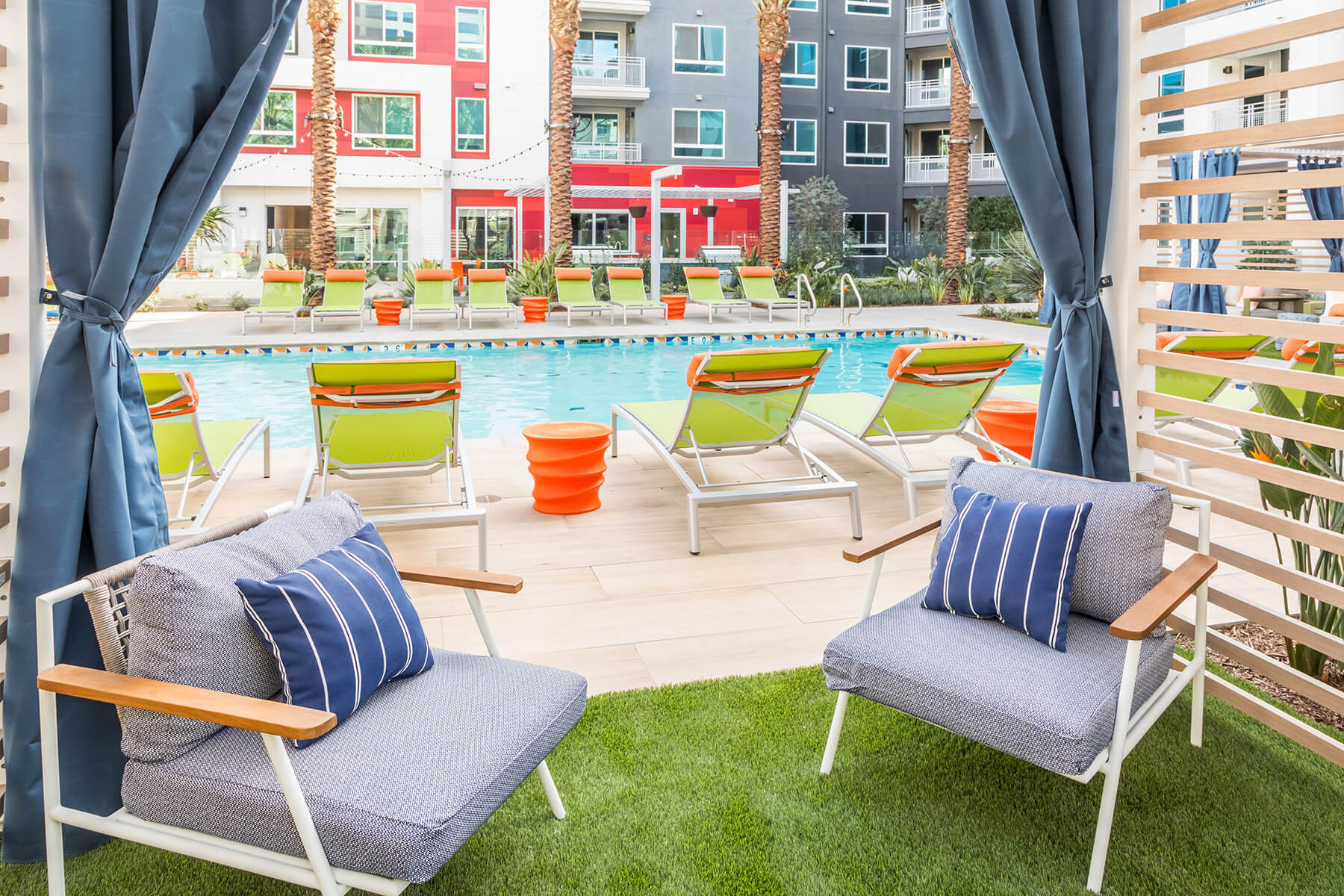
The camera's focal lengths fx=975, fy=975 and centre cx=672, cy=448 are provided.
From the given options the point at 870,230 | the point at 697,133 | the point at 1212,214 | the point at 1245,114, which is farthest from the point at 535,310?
the point at 870,230

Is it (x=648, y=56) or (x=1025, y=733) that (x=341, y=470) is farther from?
(x=648, y=56)

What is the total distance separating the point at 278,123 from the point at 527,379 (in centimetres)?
1266

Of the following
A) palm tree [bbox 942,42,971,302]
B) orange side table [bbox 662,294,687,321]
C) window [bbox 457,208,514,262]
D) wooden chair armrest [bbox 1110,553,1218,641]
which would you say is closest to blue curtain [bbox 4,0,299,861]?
wooden chair armrest [bbox 1110,553,1218,641]

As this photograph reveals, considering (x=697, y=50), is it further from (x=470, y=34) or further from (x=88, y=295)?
(x=88, y=295)

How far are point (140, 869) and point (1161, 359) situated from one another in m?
3.12

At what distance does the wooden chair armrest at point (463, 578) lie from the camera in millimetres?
2295

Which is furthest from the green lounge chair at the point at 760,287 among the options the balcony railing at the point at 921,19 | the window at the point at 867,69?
the balcony railing at the point at 921,19

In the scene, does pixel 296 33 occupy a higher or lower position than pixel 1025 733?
higher

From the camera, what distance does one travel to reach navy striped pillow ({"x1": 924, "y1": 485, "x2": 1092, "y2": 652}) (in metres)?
2.42

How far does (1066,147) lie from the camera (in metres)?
3.00

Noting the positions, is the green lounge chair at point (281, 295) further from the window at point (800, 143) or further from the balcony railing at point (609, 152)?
the window at point (800, 143)

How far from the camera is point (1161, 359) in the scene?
3.10m

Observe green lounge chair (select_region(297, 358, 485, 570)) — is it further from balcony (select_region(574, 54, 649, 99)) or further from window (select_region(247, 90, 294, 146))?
balcony (select_region(574, 54, 649, 99))

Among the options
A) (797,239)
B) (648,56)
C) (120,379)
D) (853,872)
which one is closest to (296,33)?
(648,56)
